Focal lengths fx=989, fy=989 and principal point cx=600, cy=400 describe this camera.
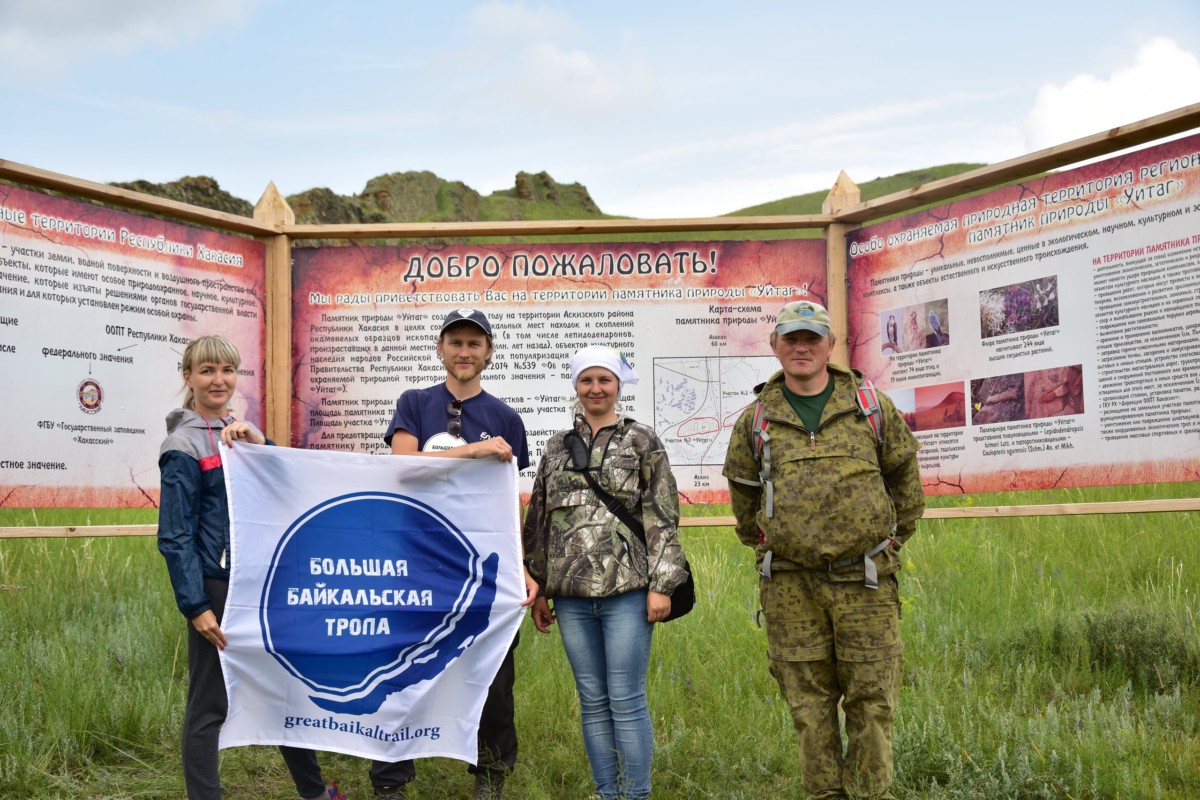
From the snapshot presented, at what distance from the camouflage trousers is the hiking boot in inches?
57.5

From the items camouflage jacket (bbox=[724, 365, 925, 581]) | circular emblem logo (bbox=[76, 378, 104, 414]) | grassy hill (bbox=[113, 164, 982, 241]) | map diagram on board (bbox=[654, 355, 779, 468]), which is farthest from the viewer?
grassy hill (bbox=[113, 164, 982, 241])

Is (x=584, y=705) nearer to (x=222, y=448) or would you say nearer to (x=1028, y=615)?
(x=222, y=448)

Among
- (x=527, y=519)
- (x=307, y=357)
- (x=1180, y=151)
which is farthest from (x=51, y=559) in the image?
(x=1180, y=151)

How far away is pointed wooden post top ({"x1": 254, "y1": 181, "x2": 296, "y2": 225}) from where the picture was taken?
5988 millimetres

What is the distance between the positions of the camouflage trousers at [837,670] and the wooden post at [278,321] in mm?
3251

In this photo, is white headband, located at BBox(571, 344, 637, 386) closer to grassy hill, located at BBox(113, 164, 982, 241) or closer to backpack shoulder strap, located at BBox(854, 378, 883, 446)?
backpack shoulder strap, located at BBox(854, 378, 883, 446)

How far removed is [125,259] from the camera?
552 centimetres

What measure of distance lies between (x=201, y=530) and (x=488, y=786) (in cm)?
177

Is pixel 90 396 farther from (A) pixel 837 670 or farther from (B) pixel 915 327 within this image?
(B) pixel 915 327

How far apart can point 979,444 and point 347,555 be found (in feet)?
11.0

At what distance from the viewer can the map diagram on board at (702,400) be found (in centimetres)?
581

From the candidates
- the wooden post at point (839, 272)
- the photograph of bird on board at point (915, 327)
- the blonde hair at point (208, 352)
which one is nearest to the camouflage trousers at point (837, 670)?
the photograph of bird on board at point (915, 327)

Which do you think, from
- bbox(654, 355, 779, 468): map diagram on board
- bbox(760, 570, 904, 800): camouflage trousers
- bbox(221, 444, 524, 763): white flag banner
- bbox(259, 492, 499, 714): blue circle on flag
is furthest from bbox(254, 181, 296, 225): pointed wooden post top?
bbox(760, 570, 904, 800): camouflage trousers

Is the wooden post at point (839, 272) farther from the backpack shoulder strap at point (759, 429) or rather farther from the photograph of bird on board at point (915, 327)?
the backpack shoulder strap at point (759, 429)
